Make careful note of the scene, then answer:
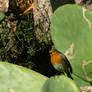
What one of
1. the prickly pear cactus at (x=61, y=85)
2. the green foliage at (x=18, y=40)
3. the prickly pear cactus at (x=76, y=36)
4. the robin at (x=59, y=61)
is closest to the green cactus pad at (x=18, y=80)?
the prickly pear cactus at (x=61, y=85)

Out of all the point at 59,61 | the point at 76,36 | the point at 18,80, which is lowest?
the point at 59,61

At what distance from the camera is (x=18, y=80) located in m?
2.08

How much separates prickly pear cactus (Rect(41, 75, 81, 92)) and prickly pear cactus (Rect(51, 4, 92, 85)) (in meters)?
0.59

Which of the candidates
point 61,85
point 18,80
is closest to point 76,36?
point 18,80

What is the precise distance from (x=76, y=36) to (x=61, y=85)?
2.27 feet

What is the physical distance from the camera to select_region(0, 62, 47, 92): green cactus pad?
2045 mm

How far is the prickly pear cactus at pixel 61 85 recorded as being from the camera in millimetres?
1763

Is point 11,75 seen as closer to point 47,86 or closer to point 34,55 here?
point 47,86

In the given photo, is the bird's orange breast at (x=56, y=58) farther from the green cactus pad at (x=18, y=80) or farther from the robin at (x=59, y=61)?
the green cactus pad at (x=18, y=80)

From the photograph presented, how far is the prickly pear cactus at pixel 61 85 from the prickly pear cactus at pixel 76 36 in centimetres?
59

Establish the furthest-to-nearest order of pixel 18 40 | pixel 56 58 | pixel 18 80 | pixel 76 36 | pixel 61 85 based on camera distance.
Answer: pixel 18 40 → pixel 56 58 → pixel 76 36 → pixel 18 80 → pixel 61 85

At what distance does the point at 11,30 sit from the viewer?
3.92 metres

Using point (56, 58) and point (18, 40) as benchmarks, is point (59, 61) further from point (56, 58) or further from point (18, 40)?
point (18, 40)

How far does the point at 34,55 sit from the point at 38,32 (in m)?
0.25
